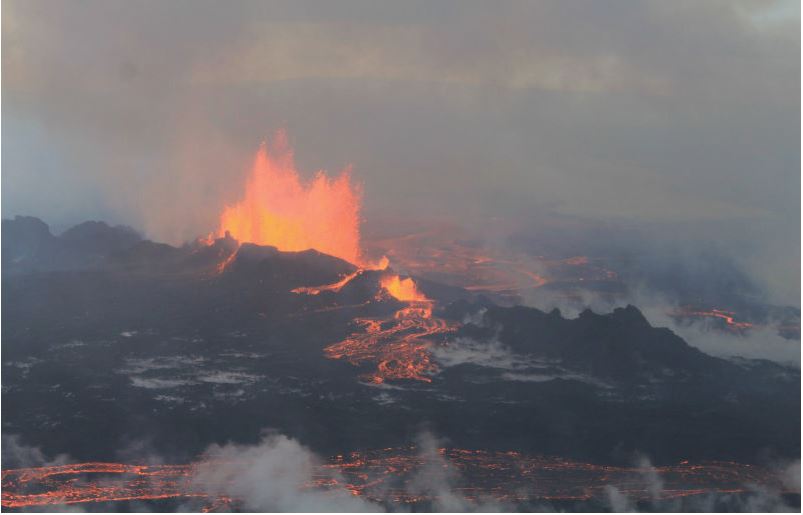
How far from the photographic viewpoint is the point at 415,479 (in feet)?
356

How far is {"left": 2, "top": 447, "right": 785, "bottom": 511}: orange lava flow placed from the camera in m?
103

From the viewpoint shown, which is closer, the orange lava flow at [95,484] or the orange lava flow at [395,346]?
the orange lava flow at [95,484]

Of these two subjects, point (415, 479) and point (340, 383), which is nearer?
point (415, 479)

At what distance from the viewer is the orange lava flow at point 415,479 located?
103188mm

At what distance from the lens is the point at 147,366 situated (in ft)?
499

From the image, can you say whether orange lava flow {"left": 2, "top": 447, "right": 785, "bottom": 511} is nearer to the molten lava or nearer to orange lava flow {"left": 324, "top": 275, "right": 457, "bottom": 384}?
the molten lava

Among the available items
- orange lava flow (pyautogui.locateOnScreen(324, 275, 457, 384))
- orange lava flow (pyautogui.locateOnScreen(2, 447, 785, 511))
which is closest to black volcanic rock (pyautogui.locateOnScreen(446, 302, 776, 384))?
orange lava flow (pyautogui.locateOnScreen(324, 275, 457, 384))

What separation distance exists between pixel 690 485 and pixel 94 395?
83.8 m

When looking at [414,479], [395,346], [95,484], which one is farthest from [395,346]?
[95,484]

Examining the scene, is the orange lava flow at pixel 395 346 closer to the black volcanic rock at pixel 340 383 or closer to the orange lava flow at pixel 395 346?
the orange lava flow at pixel 395 346

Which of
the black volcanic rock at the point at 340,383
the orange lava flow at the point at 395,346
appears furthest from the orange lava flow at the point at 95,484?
the orange lava flow at the point at 395,346

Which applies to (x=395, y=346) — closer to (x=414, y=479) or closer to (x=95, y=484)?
(x=414, y=479)

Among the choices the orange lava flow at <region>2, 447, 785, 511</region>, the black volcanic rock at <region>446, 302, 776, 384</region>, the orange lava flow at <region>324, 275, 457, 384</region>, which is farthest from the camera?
the black volcanic rock at <region>446, 302, 776, 384</region>

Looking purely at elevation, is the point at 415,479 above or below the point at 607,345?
below
